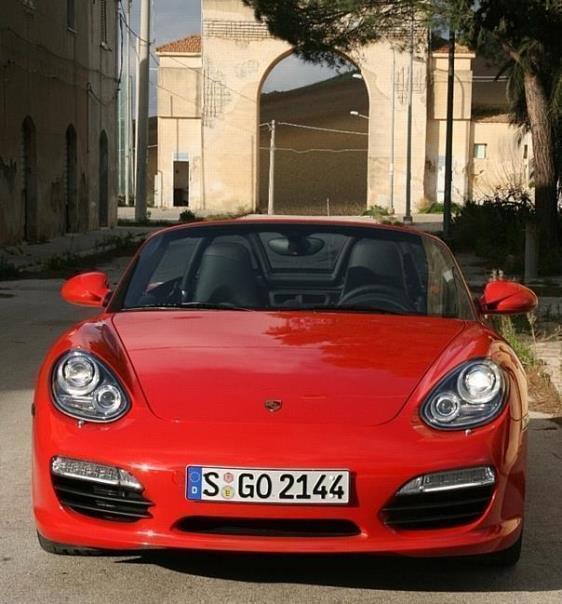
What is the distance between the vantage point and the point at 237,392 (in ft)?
14.0

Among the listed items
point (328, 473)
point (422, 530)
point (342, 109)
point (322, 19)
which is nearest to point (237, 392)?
point (328, 473)

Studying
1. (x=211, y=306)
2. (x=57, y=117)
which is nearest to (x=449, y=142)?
(x=57, y=117)

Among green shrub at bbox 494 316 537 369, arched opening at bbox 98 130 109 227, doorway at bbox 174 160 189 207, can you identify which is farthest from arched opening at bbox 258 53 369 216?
green shrub at bbox 494 316 537 369

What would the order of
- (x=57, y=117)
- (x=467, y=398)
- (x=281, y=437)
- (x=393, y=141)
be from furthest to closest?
(x=393, y=141) < (x=57, y=117) < (x=467, y=398) < (x=281, y=437)

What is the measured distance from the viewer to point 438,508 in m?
4.04

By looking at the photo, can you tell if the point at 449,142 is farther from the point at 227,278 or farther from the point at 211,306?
the point at 211,306

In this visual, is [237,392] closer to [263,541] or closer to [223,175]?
[263,541]

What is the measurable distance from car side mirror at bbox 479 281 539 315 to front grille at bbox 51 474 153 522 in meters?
2.12

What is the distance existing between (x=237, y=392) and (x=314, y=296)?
1.32 meters

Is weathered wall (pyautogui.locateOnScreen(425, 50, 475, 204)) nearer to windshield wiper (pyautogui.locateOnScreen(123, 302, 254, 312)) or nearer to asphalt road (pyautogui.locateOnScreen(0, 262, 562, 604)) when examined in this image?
windshield wiper (pyautogui.locateOnScreen(123, 302, 254, 312))

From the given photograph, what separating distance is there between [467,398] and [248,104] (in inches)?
2181

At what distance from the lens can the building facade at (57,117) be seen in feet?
84.3

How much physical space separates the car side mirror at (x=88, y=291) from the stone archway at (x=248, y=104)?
172ft

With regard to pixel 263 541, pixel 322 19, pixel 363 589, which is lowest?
pixel 363 589
